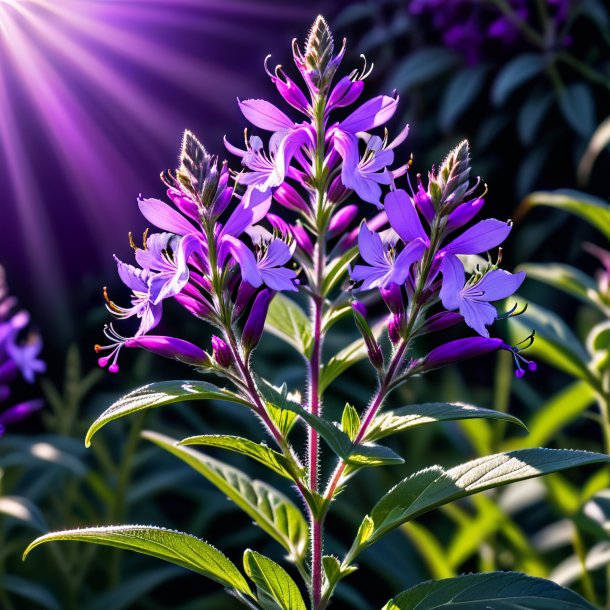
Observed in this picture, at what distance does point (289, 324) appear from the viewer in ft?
4.17

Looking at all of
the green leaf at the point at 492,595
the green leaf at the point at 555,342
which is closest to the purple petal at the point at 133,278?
the green leaf at the point at 492,595

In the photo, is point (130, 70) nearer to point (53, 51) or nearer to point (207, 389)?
point (53, 51)

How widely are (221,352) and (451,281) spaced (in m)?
0.29

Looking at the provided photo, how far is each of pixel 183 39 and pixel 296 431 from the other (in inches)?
97.3

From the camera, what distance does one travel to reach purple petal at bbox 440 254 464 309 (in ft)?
3.01

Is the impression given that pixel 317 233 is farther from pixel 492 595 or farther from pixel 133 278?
pixel 492 595

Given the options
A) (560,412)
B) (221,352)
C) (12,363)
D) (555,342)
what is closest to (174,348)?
(221,352)

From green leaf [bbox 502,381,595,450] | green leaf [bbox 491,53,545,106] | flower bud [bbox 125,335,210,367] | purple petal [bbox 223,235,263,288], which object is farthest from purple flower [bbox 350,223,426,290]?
green leaf [bbox 491,53,545,106]

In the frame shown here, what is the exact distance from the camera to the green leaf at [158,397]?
0.92 m

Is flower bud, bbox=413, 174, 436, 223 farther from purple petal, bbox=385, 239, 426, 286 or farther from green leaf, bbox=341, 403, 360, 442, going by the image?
green leaf, bbox=341, 403, 360, 442

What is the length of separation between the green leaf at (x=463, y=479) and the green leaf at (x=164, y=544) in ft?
0.63

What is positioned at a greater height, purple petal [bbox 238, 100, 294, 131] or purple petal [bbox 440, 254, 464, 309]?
purple petal [bbox 238, 100, 294, 131]

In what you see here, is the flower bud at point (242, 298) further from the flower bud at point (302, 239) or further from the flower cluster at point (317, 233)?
the flower bud at point (302, 239)

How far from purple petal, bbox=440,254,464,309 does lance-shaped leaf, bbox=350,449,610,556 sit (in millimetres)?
200
